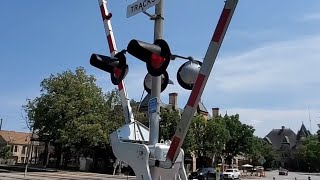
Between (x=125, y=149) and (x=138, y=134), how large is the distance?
0.51 m

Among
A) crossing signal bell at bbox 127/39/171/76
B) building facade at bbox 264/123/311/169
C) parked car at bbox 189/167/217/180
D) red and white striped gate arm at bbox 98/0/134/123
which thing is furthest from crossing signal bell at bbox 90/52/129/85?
building facade at bbox 264/123/311/169

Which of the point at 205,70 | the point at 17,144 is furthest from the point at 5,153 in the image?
the point at 205,70

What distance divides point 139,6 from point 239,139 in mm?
71572

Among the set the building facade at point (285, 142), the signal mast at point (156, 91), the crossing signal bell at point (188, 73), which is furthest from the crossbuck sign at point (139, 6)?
the building facade at point (285, 142)

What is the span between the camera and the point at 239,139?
76250mm

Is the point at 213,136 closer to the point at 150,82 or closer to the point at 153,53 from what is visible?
the point at 150,82

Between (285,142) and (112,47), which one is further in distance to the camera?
(285,142)

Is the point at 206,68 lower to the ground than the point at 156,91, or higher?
higher

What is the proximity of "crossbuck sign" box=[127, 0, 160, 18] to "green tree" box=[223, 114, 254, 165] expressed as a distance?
6917cm

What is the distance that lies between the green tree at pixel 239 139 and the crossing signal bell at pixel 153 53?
230 feet

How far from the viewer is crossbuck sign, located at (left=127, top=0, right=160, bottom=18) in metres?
7.05

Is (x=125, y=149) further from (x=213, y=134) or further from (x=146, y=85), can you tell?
(x=213, y=134)

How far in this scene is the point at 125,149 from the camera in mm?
7199

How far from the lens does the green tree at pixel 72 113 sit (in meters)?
45.5
